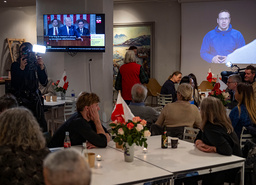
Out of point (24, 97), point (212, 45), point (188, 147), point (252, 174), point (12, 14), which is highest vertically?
point (12, 14)

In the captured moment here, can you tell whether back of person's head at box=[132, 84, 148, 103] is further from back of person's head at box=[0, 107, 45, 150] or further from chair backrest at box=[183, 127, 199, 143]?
back of person's head at box=[0, 107, 45, 150]

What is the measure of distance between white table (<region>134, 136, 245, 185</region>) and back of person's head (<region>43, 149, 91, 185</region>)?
1.59m

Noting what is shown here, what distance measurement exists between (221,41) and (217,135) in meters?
8.06

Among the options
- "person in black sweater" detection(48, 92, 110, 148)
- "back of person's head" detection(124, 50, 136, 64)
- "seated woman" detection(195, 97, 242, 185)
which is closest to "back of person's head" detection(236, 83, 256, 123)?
"seated woman" detection(195, 97, 242, 185)

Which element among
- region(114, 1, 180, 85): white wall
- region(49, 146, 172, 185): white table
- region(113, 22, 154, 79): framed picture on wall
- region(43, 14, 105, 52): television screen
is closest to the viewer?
region(49, 146, 172, 185): white table

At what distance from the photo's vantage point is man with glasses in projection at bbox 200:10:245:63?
1093 centimetres

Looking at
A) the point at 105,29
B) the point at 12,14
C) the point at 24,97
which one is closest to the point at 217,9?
the point at 105,29

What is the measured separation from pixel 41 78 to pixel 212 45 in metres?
6.76

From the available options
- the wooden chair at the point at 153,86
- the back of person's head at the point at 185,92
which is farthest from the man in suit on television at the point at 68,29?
the back of person's head at the point at 185,92

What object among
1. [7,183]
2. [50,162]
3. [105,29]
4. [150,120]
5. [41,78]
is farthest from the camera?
[105,29]

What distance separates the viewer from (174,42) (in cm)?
1170

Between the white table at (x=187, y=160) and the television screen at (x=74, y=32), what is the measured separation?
4968 mm

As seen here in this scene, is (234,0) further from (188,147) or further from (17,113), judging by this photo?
(17,113)

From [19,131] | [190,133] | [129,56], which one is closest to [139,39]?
[129,56]
